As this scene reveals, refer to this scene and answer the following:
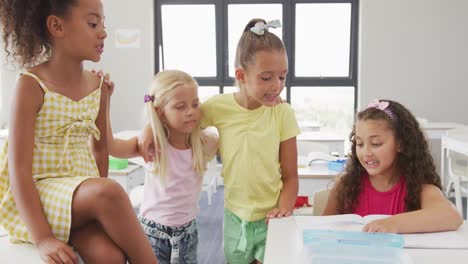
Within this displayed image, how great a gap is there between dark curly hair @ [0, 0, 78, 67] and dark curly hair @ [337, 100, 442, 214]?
1006 millimetres

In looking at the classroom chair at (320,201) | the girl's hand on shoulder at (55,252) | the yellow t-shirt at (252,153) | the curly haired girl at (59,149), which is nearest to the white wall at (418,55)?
the classroom chair at (320,201)

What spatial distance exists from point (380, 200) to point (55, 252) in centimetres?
106

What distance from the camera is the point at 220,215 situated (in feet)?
14.0

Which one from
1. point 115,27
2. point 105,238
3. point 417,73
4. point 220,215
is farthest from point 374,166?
point 115,27

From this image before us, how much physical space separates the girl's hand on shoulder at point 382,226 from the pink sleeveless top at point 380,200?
0.38 meters

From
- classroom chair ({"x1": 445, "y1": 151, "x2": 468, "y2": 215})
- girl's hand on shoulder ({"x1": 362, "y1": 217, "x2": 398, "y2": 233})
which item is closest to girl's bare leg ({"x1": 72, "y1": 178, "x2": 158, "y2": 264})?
girl's hand on shoulder ({"x1": 362, "y1": 217, "x2": 398, "y2": 233})

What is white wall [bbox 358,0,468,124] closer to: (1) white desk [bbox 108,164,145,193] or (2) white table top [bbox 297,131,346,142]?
(2) white table top [bbox 297,131,346,142]

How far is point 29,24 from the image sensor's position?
1.21 m

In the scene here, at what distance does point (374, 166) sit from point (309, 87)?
13.2ft

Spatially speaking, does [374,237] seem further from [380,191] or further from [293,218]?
[380,191]

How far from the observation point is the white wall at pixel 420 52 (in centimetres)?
512

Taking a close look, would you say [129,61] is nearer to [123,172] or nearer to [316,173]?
[123,172]

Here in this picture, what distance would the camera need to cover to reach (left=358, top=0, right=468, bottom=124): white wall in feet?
16.8

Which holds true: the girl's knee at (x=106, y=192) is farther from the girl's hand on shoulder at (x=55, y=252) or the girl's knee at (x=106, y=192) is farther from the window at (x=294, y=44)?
the window at (x=294, y=44)
